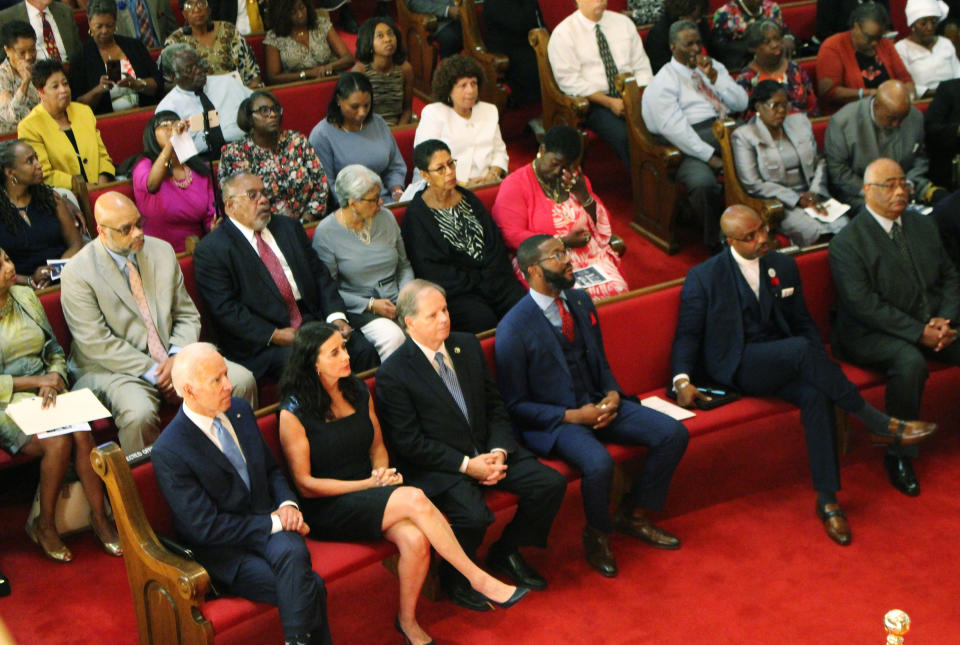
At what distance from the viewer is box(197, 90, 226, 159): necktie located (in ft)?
16.1

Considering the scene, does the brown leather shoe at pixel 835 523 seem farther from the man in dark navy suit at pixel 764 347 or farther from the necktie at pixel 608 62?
the necktie at pixel 608 62

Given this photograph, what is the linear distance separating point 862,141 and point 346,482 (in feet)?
9.82

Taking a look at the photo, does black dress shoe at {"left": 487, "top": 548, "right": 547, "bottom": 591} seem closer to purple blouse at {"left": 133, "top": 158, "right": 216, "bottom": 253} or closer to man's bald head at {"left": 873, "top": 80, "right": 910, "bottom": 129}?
purple blouse at {"left": 133, "top": 158, "right": 216, "bottom": 253}

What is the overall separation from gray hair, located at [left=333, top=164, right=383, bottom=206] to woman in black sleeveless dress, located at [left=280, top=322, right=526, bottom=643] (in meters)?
0.97

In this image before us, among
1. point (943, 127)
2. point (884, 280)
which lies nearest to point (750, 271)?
point (884, 280)

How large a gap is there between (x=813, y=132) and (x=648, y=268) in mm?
963

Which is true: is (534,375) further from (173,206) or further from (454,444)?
(173,206)

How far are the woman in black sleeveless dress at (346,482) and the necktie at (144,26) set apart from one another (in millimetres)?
3330

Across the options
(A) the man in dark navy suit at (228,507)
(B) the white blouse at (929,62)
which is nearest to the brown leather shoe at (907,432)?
(A) the man in dark navy suit at (228,507)

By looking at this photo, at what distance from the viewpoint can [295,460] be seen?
3.27m

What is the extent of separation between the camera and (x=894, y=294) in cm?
420

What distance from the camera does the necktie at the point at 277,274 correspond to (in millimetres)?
4043

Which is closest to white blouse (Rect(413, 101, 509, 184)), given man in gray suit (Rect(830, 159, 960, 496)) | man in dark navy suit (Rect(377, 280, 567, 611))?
man in gray suit (Rect(830, 159, 960, 496))

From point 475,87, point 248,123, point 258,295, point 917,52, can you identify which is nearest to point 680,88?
point 475,87
